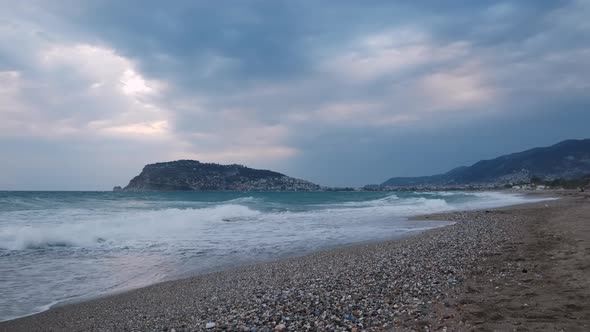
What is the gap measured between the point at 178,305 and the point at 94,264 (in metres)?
6.97

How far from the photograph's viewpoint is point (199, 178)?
4656 inches

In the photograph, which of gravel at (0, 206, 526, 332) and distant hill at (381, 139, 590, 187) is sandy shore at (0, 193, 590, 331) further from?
distant hill at (381, 139, 590, 187)

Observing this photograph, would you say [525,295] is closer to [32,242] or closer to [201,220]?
[32,242]

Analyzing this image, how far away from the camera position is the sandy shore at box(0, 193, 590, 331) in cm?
534

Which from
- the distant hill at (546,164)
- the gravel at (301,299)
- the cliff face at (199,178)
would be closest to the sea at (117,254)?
the gravel at (301,299)

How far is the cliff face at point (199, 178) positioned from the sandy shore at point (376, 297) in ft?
353

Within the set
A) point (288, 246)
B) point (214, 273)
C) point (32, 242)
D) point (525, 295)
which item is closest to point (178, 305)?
point (214, 273)

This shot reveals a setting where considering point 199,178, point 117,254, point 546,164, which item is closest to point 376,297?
point 117,254

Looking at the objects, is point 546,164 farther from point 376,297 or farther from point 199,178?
point 376,297

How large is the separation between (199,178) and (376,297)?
115m

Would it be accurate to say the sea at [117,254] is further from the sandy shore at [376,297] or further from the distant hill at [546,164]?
the distant hill at [546,164]

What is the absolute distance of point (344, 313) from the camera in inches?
226

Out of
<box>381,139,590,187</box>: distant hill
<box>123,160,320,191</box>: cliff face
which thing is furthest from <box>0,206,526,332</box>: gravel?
<box>381,139,590,187</box>: distant hill

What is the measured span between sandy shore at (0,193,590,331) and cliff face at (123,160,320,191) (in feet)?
353
